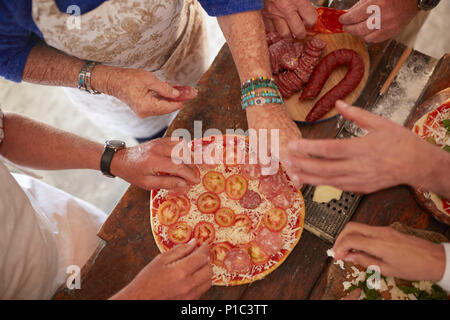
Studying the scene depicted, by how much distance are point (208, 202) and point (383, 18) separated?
1.28m

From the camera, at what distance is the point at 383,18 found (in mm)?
1629

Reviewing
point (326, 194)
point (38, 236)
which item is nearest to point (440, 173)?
point (326, 194)

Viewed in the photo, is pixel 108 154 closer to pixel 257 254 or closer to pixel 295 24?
pixel 257 254

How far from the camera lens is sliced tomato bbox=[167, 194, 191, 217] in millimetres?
1569

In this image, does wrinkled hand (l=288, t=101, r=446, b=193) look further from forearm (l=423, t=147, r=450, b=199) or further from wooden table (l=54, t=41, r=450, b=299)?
wooden table (l=54, t=41, r=450, b=299)

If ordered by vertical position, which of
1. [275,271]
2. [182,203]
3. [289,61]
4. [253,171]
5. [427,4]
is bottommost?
[275,271]

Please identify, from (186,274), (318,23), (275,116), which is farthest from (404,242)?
(318,23)

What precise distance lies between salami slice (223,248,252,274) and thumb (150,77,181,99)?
2.54 feet

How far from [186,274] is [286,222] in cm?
51

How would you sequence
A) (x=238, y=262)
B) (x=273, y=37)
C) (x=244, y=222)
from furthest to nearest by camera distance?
(x=273, y=37)
(x=244, y=222)
(x=238, y=262)

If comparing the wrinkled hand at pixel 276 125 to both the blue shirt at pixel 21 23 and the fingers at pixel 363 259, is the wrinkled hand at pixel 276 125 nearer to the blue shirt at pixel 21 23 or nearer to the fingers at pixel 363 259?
the fingers at pixel 363 259

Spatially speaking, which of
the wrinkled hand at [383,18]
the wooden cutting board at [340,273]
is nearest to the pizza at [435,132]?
the wooden cutting board at [340,273]
